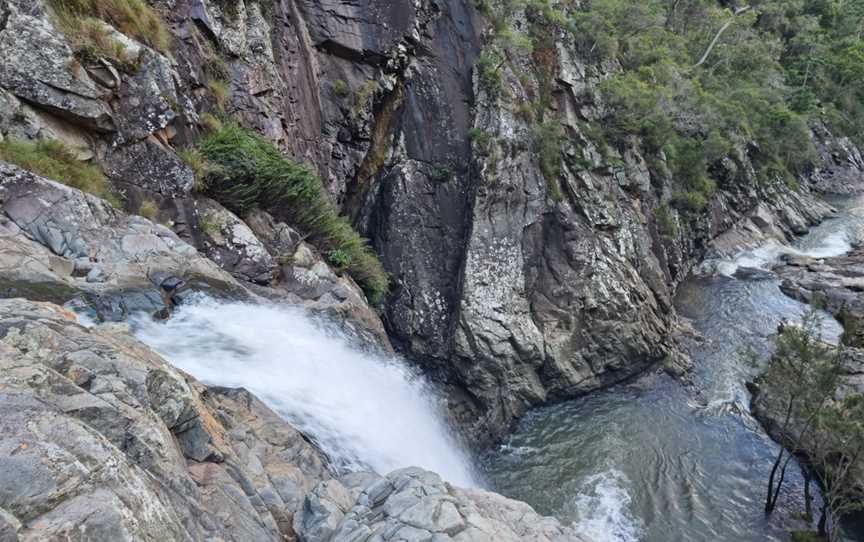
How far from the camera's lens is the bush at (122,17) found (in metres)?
9.20

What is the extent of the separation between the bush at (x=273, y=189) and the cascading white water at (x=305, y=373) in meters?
3.51

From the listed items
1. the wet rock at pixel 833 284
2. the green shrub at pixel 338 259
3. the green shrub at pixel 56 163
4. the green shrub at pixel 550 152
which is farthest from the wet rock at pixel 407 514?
the wet rock at pixel 833 284

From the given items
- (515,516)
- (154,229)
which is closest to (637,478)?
(515,516)

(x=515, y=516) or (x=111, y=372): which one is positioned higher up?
(x=111, y=372)

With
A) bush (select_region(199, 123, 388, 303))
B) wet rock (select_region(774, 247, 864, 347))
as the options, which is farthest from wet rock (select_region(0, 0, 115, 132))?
wet rock (select_region(774, 247, 864, 347))

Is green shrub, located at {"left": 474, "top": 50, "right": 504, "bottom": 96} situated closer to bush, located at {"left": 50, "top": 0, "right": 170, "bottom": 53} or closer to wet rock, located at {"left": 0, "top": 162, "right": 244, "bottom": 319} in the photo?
bush, located at {"left": 50, "top": 0, "right": 170, "bottom": 53}

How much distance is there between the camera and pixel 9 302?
489 cm

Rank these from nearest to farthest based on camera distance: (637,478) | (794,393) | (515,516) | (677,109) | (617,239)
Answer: (515,516)
(794,393)
(637,478)
(617,239)
(677,109)

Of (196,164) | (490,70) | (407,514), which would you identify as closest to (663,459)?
(407,514)

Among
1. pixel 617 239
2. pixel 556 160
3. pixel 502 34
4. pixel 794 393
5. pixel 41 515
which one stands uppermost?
pixel 502 34

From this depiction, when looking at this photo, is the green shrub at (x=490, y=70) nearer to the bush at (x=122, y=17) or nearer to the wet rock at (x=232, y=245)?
the bush at (x=122, y=17)

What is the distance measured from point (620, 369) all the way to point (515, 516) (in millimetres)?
11725

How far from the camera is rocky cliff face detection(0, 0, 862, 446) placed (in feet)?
51.2

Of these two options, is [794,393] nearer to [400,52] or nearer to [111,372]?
[111,372]
